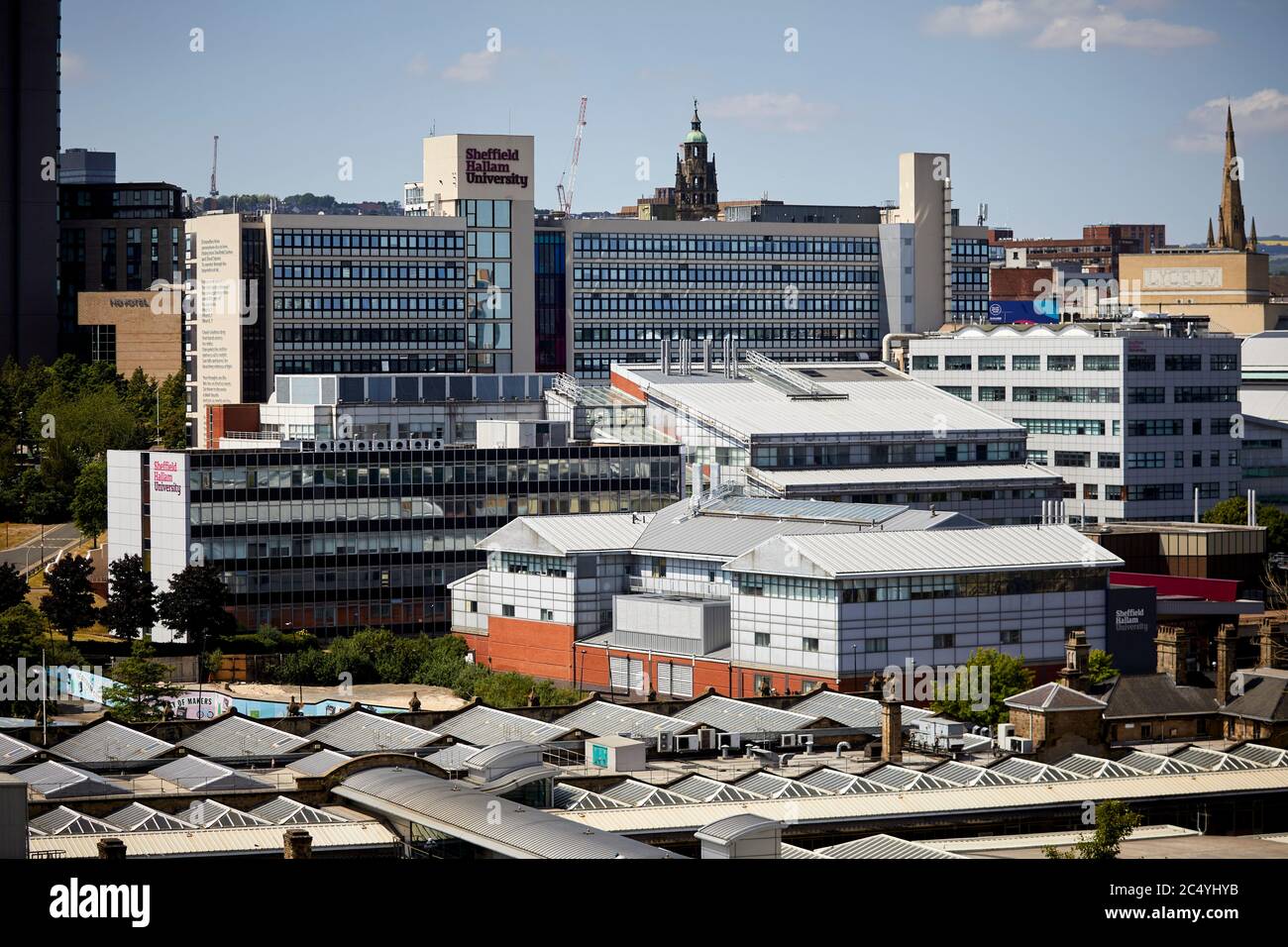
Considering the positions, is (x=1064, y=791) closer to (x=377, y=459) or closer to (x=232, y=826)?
(x=232, y=826)

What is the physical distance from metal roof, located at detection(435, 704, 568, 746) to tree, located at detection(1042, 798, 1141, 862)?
61.2ft

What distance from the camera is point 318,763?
60.5 meters

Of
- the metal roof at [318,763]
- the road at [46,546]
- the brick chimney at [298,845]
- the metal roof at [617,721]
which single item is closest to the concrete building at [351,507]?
the road at [46,546]

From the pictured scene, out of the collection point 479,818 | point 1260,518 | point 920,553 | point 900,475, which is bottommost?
point 479,818

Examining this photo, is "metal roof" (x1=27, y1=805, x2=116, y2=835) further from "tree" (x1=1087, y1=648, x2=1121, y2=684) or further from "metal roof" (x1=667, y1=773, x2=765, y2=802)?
"tree" (x1=1087, y1=648, x2=1121, y2=684)

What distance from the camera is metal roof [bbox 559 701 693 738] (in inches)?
2751

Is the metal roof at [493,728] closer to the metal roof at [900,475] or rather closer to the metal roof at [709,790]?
the metal roof at [709,790]

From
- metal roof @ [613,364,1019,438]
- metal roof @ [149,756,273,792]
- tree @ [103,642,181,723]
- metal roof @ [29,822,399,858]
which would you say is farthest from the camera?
metal roof @ [613,364,1019,438]

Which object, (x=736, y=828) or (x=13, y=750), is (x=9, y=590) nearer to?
(x=13, y=750)

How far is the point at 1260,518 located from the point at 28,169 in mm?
111106

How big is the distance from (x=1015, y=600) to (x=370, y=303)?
82.4m

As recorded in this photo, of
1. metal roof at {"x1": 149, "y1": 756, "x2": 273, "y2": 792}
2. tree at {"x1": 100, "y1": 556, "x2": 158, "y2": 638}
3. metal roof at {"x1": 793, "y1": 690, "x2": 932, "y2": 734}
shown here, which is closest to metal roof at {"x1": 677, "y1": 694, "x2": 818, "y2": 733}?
metal roof at {"x1": 793, "y1": 690, "x2": 932, "y2": 734}

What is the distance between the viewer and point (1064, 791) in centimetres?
6009

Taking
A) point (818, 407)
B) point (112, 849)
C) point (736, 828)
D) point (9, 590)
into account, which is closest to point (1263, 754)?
point (736, 828)
